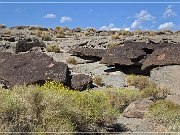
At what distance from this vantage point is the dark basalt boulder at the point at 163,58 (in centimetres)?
2458

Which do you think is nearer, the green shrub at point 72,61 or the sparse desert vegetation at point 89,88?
the sparse desert vegetation at point 89,88

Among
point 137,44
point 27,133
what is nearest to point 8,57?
point 137,44

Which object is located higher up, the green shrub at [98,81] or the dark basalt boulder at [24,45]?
the dark basalt boulder at [24,45]

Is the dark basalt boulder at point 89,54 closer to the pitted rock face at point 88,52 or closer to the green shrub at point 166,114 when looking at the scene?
the pitted rock face at point 88,52

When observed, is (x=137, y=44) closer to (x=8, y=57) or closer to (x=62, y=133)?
(x=8, y=57)

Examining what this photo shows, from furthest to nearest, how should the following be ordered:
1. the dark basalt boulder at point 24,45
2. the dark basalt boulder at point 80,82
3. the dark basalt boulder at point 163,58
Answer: the dark basalt boulder at point 24,45, the dark basalt boulder at point 163,58, the dark basalt boulder at point 80,82

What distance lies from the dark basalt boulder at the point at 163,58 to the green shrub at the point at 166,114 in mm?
9513

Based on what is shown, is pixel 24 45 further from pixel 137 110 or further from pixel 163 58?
pixel 137 110

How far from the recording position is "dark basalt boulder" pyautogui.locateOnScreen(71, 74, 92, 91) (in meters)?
21.7

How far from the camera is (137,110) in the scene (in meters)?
15.0

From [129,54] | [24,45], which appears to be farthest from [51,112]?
[24,45]

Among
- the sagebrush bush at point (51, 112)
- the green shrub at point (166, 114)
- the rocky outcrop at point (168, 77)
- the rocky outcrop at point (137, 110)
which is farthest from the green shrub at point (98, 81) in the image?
the sagebrush bush at point (51, 112)

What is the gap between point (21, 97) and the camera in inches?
500

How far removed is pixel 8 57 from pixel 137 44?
354 inches
